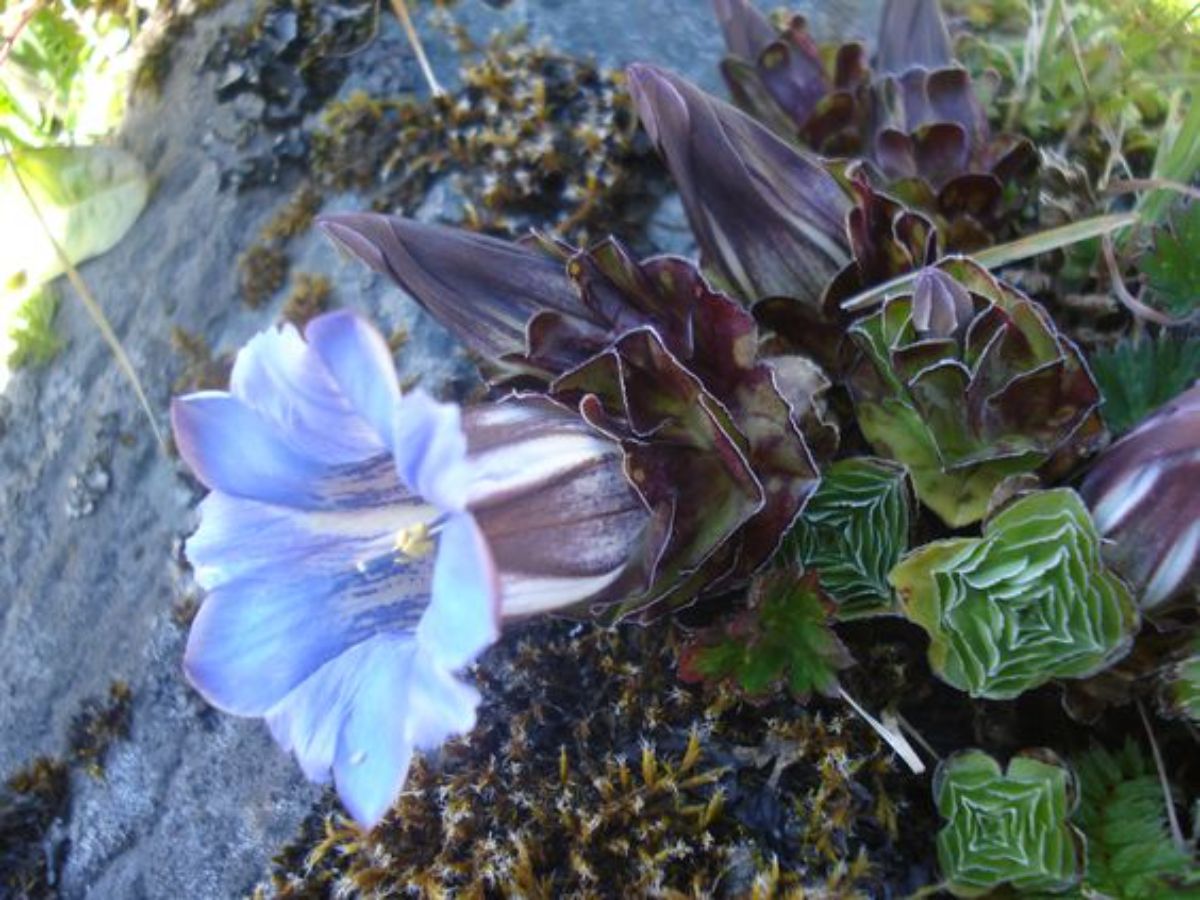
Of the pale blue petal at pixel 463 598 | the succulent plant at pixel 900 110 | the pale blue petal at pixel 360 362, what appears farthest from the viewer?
the succulent plant at pixel 900 110

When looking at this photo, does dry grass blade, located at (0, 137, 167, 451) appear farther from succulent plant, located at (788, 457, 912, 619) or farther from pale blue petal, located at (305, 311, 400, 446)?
succulent plant, located at (788, 457, 912, 619)

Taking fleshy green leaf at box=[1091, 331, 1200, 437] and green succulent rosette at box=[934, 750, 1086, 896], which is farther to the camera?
fleshy green leaf at box=[1091, 331, 1200, 437]

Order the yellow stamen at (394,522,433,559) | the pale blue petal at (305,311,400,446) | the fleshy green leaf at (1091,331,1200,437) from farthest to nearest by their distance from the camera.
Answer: the fleshy green leaf at (1091,331,1200,437), the yellow stamen at (394,522,433,559), the pale blue petal at (305,311,400,446)

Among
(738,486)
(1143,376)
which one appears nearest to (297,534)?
(738,486)

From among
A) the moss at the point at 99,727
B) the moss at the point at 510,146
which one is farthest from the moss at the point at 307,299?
the moss at the point at 99,727

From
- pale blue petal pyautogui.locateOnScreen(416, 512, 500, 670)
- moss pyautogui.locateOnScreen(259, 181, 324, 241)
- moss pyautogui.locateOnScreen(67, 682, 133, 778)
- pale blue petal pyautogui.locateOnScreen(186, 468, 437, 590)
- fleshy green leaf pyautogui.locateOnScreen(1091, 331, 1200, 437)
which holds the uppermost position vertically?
pale blue petal pyautogui.locateOnScreen(416, 512, 500, 670)

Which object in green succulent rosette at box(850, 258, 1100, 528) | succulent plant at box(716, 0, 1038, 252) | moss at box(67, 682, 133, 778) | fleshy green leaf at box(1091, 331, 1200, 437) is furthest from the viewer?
moss at box(67, 682, 133, 778)

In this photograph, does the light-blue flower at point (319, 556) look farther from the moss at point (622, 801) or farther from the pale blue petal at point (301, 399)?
the moss at point (622, 801)

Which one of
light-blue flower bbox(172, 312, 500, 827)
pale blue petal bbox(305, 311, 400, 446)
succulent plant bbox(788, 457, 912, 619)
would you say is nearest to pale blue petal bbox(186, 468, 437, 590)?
light-blue flower bbox(172, 312, 500, 827)
